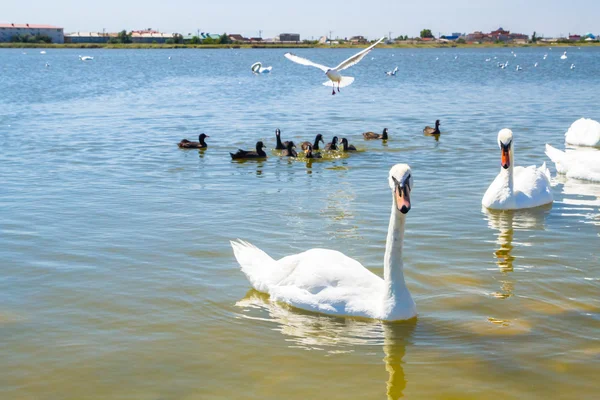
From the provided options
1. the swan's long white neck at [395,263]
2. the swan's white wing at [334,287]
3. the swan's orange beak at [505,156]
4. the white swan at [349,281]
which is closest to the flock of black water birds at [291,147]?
the swan's orange beak at [505,156]

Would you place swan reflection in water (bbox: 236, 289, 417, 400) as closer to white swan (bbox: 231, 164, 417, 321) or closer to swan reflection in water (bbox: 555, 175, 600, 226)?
white swan (bbox: 231, 164, 417, 321)

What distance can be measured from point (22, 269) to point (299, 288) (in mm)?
3503

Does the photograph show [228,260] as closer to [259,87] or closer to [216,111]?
[216,111]

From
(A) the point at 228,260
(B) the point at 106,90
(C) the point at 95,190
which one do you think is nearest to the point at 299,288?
(A) the point at 228,260

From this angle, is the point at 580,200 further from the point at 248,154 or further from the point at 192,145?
the point at 192,145

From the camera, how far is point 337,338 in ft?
22.6

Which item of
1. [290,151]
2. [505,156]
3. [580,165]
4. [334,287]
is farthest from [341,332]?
[290,151]

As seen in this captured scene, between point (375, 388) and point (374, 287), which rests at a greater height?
point (374, 287)

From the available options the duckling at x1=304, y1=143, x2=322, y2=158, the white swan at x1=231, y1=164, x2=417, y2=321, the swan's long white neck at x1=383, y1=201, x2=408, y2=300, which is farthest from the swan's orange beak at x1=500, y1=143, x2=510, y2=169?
the duckling at x1=304, y1=143, x2=322, y2=158

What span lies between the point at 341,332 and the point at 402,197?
4.53ft

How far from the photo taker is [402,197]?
682cm

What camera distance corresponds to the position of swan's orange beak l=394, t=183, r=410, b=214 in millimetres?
6664

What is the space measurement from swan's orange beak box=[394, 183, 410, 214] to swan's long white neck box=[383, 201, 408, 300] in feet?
0.54

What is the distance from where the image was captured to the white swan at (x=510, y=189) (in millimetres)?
11609
